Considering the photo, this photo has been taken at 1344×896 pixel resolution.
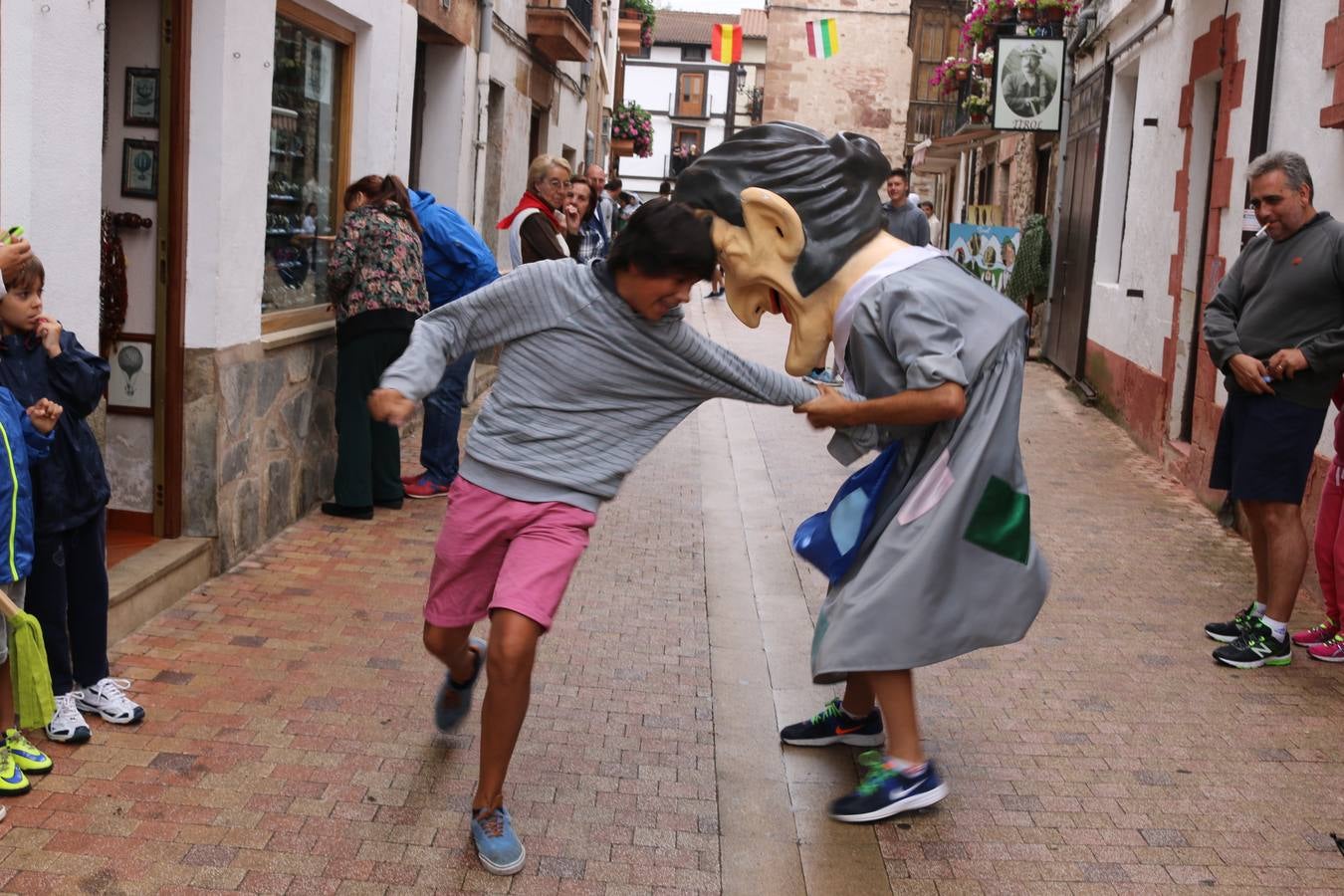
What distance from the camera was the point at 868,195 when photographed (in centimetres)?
395

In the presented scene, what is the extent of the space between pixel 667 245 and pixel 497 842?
143 centimetres

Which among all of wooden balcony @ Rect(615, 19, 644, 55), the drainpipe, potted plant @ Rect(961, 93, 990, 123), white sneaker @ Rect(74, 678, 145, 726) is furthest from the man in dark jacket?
wooden balcony @ Rect(615, 19, 644, 55)

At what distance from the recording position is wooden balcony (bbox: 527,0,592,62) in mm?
13117

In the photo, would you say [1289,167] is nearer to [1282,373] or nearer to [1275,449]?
[1282,373]

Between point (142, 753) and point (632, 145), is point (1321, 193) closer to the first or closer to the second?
point (142, 753)

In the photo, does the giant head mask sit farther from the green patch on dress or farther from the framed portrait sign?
the framed portrait sign

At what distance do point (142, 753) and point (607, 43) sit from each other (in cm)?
2130

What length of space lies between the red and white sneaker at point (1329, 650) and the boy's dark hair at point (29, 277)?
4.47m

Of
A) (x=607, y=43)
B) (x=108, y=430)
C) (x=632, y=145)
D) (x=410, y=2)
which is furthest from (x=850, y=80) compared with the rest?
(x=108, y=430)

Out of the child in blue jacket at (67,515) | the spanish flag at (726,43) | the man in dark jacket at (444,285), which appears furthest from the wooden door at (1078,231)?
the spanish flag at (726,43)

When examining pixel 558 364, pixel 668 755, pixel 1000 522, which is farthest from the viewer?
pixel 668 755

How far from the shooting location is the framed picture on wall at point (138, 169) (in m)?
5.71

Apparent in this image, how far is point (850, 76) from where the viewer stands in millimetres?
45688

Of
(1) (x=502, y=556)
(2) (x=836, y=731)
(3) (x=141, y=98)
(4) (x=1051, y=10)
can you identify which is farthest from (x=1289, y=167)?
(4) (x=1051, y=10)
